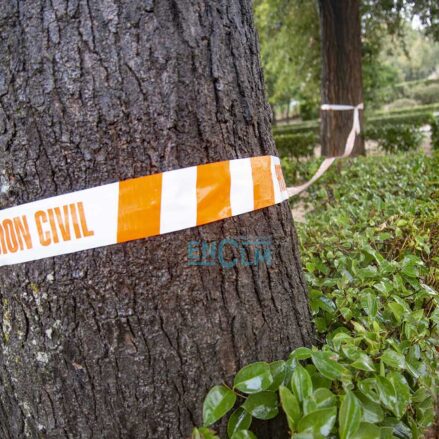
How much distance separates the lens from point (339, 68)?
6.76 m

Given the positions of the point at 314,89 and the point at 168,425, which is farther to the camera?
the point at 314,89

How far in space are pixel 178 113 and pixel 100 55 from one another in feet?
0.85

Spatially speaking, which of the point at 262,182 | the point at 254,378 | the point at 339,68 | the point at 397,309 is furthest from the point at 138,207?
the point at 339,68

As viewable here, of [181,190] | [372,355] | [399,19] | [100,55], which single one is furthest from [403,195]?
[399,19]

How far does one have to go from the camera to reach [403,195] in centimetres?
309

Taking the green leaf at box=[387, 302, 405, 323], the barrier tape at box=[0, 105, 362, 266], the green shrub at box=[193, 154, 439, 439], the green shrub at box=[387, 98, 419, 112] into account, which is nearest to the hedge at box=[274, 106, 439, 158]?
the green shrub at box=[193, 154, 439, 439]

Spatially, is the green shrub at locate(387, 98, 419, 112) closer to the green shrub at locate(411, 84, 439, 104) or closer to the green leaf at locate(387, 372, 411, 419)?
the green shrub at locate(411, 84, 439, 104)

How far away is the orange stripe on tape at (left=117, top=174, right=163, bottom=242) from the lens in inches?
47.5

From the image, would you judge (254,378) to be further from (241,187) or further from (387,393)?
(241,187)

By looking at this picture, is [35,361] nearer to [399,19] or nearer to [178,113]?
[178,113]

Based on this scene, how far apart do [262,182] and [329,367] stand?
1.93 ft

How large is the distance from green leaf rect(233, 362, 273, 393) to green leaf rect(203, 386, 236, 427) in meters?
0.04

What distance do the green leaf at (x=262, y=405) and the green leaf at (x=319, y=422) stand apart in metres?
0.16

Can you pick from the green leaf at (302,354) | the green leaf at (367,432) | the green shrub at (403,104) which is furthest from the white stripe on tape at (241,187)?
the green shrub at (403,104)
